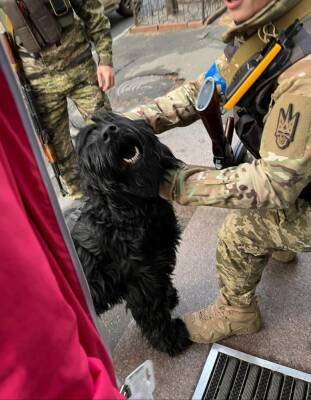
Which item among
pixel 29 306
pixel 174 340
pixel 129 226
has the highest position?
pixel 29 306

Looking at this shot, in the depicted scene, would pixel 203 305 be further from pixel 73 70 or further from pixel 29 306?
pixel 73 70

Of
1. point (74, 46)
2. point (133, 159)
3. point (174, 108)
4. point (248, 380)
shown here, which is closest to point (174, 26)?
point (74, 46)

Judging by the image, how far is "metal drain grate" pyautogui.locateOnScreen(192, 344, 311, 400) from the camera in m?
1.76

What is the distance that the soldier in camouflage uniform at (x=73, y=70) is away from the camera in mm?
2773

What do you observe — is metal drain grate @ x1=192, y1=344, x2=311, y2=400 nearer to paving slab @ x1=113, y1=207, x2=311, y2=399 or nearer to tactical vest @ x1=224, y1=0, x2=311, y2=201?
paving slab @ x1=113, y1=207, x2=311, y2=399

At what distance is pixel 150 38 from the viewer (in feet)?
23.1

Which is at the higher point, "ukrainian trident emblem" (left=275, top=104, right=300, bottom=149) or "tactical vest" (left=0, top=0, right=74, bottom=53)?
"tactical vest" (left=0, top=0, right=74, bottom=53)

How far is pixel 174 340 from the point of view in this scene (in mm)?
2004

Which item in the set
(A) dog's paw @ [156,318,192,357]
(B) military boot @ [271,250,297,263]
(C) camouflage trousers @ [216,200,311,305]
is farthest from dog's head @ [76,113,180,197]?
(B) military boot @ [271,250,297,263]

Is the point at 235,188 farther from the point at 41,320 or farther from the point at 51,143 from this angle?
the point at 51,143

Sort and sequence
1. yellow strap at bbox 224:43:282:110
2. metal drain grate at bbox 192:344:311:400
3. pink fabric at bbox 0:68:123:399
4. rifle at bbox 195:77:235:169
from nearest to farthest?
1. pink fabric at bbox 0:68:123:399
2. yellow strap at bbox 224:43:282:110
3. rifle at bbox 195:77:235:169
4. metal drain grate at bbox 192:344:311:400

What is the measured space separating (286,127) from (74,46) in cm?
201

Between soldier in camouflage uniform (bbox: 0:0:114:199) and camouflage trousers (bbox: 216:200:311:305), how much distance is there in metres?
1.33

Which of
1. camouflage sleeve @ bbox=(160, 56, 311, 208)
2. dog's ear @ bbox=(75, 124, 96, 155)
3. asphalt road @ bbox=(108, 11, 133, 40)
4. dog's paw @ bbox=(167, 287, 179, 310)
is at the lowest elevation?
asphalt road @ bbox=(108, 11, 133, 40)
